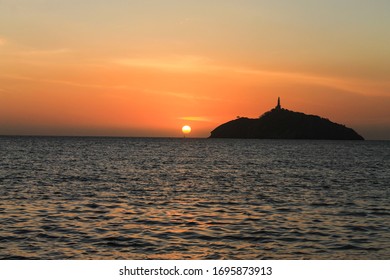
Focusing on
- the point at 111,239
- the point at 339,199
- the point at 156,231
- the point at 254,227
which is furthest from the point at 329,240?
the point at 339,199

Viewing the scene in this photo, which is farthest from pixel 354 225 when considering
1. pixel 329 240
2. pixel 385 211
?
pixel 385 211

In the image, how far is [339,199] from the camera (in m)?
40.1

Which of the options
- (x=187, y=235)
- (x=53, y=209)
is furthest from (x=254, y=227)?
(x=53, y=209)

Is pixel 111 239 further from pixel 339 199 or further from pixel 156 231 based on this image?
pixel 339 199

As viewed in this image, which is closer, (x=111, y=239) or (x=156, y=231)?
(x=111, y=239)

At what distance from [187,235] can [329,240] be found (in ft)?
22.6

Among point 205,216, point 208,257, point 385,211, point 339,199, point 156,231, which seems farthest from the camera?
point 339,199

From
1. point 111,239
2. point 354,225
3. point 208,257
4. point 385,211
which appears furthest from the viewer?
point 385,211

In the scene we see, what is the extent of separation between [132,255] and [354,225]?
531 inches

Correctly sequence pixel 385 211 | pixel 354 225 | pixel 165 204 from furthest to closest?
1. pixel 165 204
2. pixel 385 211
3. pixel 354 225

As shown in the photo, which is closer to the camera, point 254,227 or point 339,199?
point 254,227

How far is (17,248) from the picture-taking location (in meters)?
21.8
